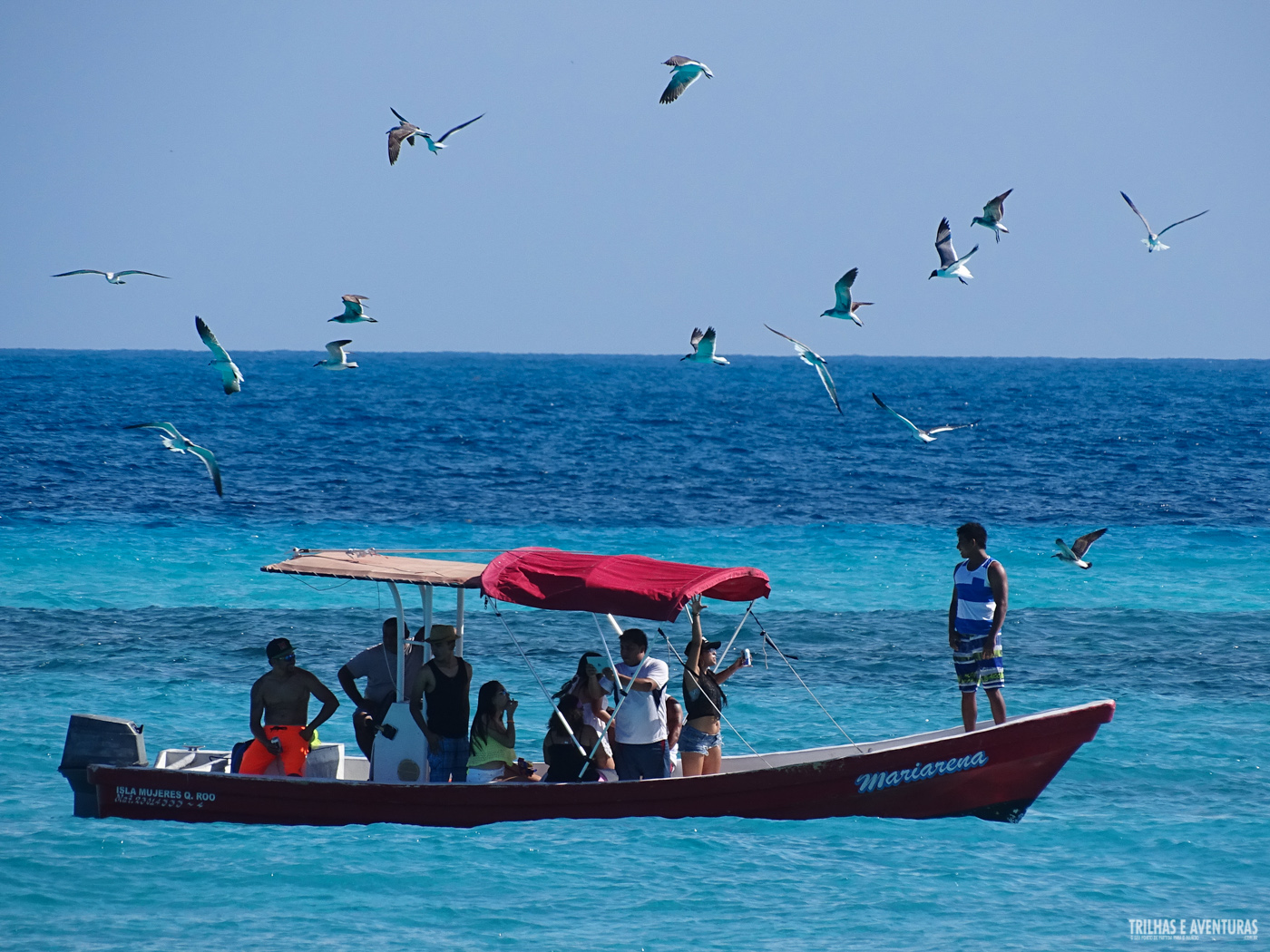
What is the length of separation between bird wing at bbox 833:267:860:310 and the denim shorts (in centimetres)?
642

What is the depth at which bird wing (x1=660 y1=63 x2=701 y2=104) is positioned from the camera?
49.6 feet

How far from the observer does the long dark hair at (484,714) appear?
11008 mm

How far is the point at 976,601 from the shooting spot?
11062 millimetres

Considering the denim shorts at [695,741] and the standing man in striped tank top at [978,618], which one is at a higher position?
the standing man in striped tank top at [978,618]

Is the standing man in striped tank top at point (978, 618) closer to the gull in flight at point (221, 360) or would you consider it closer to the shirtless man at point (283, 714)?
the shirtless man at point (283, 714)

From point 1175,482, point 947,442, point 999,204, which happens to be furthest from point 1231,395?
point 999,204

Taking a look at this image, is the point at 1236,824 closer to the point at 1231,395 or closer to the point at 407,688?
the point at 407,688

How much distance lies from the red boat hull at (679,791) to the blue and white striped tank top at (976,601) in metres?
0.86

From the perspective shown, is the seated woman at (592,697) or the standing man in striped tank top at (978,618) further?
the seated woman at (592,697)

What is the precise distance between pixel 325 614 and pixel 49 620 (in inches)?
173

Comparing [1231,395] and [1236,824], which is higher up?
[1231,395]

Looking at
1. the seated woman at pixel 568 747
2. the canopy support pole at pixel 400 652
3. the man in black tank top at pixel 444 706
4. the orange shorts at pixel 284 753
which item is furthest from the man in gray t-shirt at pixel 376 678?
the seated woman at pixel 568 747

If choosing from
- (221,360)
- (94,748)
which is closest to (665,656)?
(221,360)

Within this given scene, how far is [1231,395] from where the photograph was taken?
108438 millimetres
